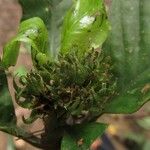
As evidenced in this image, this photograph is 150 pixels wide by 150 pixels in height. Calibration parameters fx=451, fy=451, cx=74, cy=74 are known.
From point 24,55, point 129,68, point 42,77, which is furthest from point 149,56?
point 24,55

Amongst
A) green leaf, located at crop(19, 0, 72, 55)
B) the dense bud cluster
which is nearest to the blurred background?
green leaf, located at crop(19, 0, 72, 55)

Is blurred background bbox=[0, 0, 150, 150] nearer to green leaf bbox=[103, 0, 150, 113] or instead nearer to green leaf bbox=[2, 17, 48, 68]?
green leaf bbox=[103, 0, 150, 113]

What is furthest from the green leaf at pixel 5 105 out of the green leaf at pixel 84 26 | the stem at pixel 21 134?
the green leaf at pixel 84 26

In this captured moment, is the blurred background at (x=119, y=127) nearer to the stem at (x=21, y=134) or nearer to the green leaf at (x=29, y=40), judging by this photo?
the stem at (x=21, y=134)

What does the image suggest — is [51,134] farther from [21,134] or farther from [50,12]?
[50,12]

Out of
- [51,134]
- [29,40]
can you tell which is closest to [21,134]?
[51,134]

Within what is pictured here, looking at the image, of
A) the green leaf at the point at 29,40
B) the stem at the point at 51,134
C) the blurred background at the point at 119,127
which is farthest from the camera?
the blurred background at the point at 119,127
